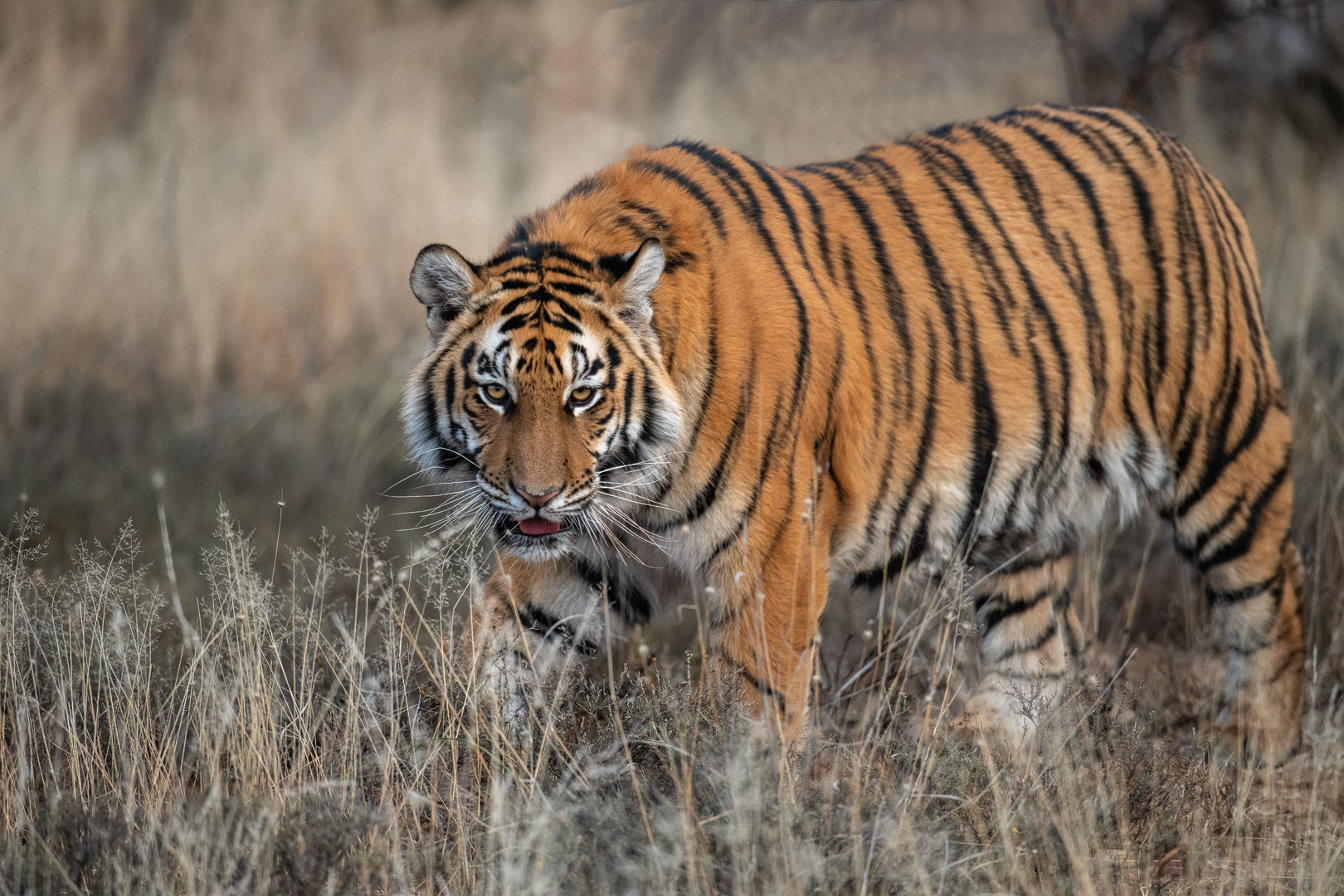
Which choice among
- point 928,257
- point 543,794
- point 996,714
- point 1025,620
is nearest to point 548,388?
point 543,794

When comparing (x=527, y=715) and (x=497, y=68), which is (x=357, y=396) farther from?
(x=527, y=715)

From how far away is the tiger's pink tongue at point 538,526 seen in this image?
3221mm

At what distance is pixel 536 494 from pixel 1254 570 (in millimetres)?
2684

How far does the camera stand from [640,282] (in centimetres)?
320

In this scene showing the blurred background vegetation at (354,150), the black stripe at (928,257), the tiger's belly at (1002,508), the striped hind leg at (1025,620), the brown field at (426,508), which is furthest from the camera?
the blurred background vegetation at (354,150)

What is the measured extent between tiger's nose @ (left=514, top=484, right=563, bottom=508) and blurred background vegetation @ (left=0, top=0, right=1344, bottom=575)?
313cm

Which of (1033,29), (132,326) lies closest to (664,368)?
(132,326)

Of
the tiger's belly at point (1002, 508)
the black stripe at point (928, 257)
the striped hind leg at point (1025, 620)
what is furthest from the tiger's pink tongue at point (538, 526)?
the striped hind leg at point (1025, 620)

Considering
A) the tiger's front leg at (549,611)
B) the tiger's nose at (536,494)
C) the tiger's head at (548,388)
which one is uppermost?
the tiger's head at (548,388)

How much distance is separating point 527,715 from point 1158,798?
1.71 metres

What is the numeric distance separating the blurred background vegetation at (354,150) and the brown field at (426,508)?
27mm

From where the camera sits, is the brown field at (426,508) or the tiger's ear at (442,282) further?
the tiger's ear at (442,282)

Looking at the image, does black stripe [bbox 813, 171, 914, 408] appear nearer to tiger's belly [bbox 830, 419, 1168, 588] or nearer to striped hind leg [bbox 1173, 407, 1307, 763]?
tiger's belly [bbox 830, 419, 1168, 588]

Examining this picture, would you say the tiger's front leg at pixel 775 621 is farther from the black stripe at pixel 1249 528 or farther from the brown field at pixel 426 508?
the black stripe at pixel 1249 528
